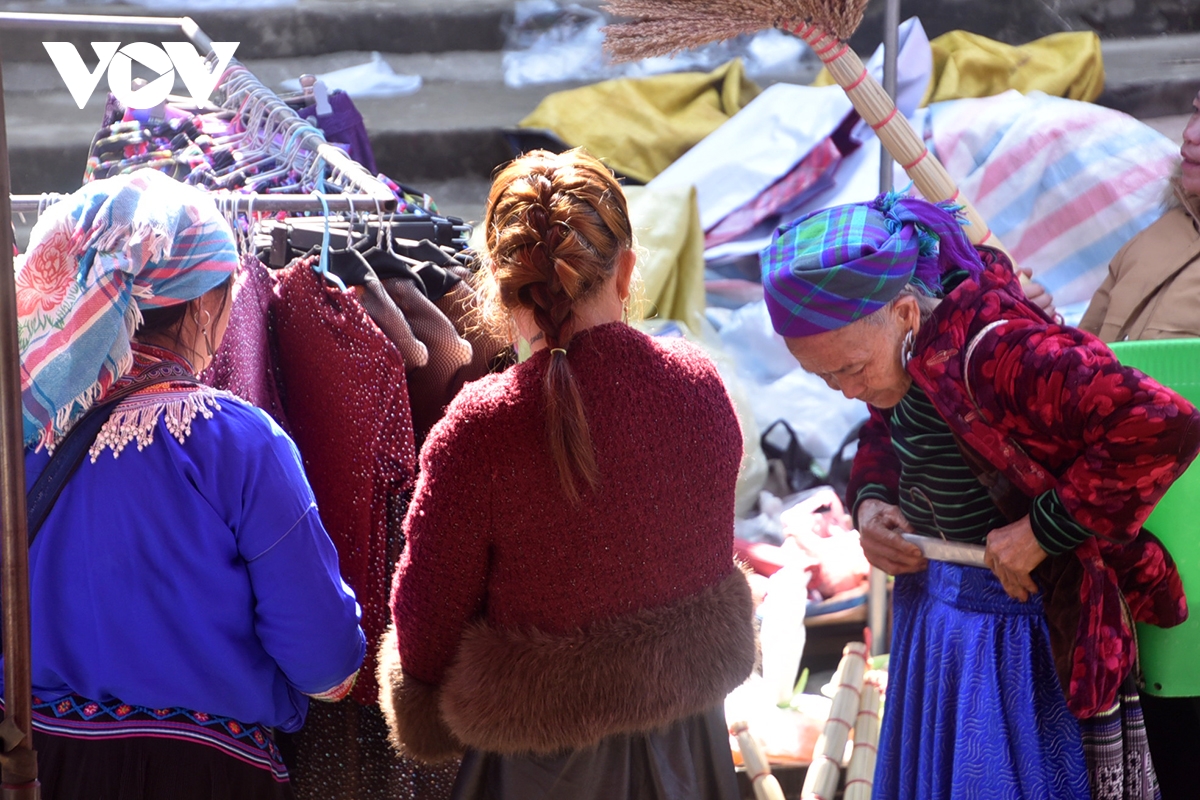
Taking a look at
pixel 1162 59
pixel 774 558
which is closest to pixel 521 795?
pixel 774 558

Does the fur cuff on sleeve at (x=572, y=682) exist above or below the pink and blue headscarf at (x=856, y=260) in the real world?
below

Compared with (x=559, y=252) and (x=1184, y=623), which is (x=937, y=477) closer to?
(x=1184, y=623)

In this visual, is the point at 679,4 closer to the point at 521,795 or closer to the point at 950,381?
the point at 950,381

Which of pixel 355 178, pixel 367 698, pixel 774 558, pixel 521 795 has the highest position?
pixel 355 178

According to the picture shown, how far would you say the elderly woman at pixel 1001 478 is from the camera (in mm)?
1343

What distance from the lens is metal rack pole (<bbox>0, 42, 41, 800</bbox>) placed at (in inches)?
28.4

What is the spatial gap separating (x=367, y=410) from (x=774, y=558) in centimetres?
166

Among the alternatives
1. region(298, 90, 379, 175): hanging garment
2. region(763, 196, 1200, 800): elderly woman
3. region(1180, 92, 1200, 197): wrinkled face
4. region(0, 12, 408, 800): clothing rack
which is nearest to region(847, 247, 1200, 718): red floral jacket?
region(763, 196, 1200, 800): elderly woman

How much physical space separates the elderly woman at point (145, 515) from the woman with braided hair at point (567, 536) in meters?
0.18

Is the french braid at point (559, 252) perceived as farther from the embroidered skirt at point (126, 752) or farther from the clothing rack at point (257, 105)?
the embroidered skirt at point (126, 752)

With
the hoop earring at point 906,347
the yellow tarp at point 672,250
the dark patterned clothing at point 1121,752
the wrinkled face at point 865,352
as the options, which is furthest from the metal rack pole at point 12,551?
the yellow tarp at point 672,250

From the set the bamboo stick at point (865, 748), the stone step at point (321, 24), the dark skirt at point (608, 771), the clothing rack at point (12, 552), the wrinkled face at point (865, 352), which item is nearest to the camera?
the clothing rack at point (12, 552)

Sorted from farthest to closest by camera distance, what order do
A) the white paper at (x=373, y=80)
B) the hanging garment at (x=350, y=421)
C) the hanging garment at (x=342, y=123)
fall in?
the white paper at (x=373, y=80), the hanging garment at (x=342, y=123), the hanging garment at (x=350, y=421)

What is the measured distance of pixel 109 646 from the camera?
1256 millimetres
